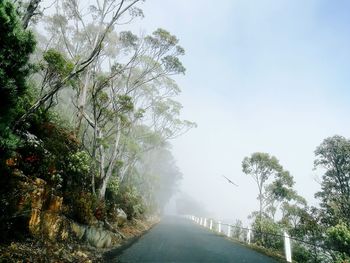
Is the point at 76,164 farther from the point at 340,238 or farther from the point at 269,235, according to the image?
the point at 340,238

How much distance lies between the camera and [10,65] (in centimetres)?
543

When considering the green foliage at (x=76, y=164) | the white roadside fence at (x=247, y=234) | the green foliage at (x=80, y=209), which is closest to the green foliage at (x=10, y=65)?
the green foliage at (x=80, y=209)

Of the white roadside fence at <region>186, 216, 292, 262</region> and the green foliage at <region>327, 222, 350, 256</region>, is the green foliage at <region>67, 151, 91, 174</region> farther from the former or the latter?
the green foliage at <region>327, 222, 350, 256</region>

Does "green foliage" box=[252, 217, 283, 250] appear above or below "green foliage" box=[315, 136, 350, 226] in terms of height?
below

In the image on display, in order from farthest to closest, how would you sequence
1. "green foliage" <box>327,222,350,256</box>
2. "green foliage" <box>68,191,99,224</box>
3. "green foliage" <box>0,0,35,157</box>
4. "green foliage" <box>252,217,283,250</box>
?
"green foliage" <box>252,217,283,250</box> → "green foliage" <box>327,222,350,256</box> → "green foliage" <box>68,191,99,224</box> → "green foliage" <box>0,0,35,157</box>

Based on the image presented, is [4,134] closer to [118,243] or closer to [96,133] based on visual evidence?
[118,243]

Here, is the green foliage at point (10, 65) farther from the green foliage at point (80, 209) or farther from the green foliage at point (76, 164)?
the green foliage at point (76, 164)

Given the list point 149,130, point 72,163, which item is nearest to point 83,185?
point 72,163

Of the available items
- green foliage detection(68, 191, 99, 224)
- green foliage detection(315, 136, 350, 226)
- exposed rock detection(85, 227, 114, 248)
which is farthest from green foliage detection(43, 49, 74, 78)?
green foliage detection(315, 136, 350, 226)

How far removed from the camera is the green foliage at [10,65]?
17.2ft

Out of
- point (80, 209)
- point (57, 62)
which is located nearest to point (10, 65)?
point (80, 209)

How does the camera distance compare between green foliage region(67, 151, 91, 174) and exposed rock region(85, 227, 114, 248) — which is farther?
green foliage region(67, 151, 91, 174)

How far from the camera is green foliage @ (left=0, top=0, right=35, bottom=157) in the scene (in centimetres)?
525

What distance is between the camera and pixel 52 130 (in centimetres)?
1117
